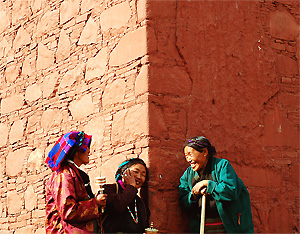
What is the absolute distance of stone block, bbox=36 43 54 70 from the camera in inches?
306

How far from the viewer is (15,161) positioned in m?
8.02

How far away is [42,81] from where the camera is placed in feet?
25.7

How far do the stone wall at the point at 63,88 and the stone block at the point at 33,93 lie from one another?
0.01 m

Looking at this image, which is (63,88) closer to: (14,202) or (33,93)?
(33,93)

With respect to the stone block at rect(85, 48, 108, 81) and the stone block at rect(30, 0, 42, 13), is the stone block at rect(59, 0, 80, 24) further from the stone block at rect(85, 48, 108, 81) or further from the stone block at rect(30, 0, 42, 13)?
the stone block at rect(85, 48, 108, 81)

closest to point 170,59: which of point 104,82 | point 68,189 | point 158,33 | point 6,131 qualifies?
point 158,33

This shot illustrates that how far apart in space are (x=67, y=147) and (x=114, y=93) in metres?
1.36

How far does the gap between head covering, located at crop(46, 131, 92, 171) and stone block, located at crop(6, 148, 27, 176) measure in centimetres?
244

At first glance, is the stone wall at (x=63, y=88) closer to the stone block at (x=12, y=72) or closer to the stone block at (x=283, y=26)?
the stone block at (x=12, y=72)

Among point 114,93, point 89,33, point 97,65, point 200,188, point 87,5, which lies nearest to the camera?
point 200,188

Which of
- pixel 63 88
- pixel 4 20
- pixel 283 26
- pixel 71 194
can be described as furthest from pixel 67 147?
pixel 4 20

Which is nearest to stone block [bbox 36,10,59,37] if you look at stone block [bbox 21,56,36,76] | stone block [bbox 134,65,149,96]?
stone block [bbox 21,56,36,76]

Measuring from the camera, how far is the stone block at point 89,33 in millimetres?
7184

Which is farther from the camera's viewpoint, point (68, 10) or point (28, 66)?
point (28, 66)
